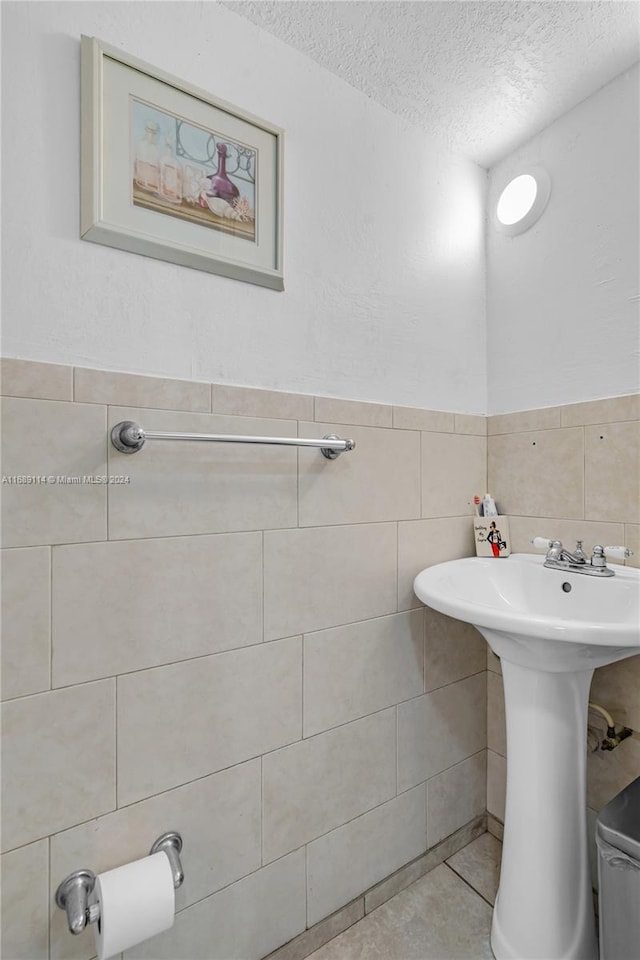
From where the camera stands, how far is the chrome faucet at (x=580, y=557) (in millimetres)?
1151

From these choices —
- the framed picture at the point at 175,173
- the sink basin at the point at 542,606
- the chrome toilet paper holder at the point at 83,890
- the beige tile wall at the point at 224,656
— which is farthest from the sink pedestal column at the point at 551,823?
the framed picture at the point at 175,173

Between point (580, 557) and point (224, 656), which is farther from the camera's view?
point (580, 557)

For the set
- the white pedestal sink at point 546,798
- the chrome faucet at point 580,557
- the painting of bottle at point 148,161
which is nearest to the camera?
the painting of bottle at point 148,161

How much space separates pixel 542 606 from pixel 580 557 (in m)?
0.16

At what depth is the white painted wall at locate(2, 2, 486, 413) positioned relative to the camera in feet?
2.74

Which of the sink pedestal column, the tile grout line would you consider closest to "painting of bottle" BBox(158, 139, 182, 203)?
the sink pedestal column

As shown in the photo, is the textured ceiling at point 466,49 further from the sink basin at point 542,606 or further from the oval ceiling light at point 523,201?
the sink basin at point 542,606

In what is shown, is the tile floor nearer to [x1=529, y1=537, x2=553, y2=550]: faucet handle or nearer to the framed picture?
[x1=529, y1=537, x2=553, y2=550]: faucet handle

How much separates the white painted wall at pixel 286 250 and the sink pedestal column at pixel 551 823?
80 centimetres

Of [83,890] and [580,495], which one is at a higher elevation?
[580,495]

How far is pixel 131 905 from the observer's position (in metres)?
0.80

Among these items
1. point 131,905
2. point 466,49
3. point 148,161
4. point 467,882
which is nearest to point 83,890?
point 131,905

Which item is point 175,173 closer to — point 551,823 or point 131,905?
point 131,905

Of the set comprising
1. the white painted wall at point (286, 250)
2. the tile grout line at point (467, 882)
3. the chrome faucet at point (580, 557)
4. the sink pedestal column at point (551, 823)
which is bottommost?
the tile grout line at point (467, 882)
